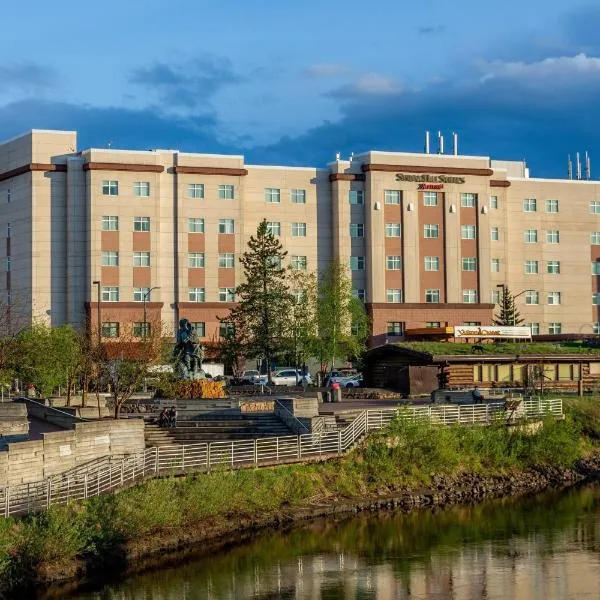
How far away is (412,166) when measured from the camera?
101875mm

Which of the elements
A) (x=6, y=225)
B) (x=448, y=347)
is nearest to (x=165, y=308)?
(x=6, y=225)

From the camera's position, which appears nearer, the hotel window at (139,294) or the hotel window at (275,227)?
the hotel window at (139,294)

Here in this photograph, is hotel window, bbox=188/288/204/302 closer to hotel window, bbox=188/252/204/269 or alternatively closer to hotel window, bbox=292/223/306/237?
hotel window, bbox=188/252/204/269

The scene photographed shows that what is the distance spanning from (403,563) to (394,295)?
67315 millimetres

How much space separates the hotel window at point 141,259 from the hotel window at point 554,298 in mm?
38411

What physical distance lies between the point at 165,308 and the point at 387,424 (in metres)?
50.3

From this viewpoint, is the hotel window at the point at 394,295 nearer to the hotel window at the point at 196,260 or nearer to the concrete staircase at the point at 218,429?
the hotel window at the point at 196,260

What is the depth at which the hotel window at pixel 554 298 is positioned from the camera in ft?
363

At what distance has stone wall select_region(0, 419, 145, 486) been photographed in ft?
114

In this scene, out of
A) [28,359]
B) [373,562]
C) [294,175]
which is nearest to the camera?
[373,562]

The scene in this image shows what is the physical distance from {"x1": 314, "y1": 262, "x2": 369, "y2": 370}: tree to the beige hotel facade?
20.3 feet

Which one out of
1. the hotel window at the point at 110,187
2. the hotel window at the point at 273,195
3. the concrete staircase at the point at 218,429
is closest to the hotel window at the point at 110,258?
the hotel window at the point at 110,187

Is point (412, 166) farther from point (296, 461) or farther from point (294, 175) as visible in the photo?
point (296, 461)

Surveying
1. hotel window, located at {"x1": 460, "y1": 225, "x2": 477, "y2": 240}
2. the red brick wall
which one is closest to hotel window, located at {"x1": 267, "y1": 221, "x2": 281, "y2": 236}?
the red brick wall
